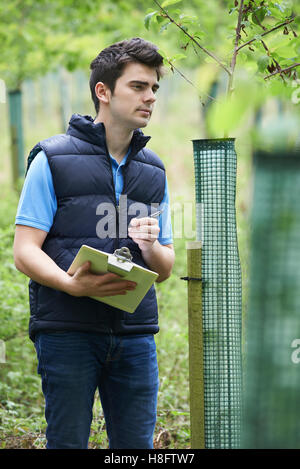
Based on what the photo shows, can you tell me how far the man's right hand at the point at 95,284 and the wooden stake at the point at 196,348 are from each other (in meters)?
0.30

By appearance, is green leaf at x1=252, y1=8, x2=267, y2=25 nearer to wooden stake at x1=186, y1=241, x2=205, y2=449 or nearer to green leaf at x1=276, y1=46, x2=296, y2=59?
green leaf at x1=276, y1=46, x2=296, y2=59

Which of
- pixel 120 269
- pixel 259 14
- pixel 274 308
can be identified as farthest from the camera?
pixel 259 14

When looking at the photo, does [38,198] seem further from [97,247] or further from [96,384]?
[96,384]

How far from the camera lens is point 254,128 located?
1243 millimetres

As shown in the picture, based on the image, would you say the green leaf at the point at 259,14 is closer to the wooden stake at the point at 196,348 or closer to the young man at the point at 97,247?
the young man at the point at 97,247

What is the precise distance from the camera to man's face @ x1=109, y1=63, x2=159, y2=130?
93.4 inches

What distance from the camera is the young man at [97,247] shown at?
221 centimetres

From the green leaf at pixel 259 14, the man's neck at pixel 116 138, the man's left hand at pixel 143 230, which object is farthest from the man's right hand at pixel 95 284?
the green leaf at pixel 259 14

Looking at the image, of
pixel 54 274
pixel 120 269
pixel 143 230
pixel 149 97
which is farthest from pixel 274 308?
pixel 149 97

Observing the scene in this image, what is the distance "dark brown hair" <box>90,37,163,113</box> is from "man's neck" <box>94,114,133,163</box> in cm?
14

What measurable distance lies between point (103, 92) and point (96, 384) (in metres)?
1.15

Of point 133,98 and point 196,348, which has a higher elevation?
point 133,98

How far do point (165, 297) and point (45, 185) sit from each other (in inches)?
145

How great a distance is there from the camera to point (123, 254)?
2.12 metres
